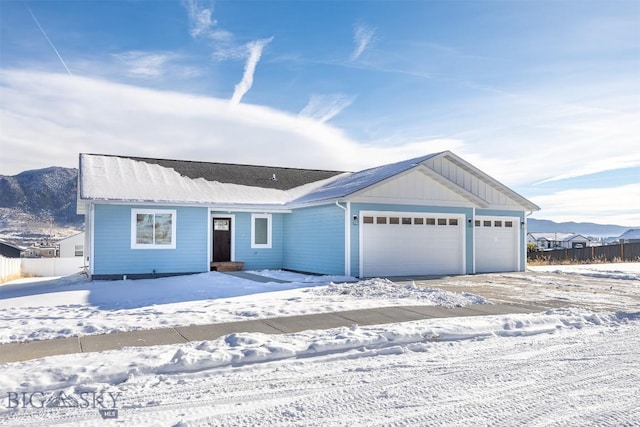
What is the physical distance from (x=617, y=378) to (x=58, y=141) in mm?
24148

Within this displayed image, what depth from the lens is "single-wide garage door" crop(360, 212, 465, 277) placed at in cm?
1614

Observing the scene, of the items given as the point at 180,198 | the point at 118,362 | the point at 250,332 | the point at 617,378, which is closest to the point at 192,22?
the point at 180,198

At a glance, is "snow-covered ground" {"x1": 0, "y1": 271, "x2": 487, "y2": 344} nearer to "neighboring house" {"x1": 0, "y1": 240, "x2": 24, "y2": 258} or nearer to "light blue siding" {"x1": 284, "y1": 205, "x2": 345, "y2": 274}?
"light blue siding" {"x1": 284, "y1": 205, "x2": 345, "y2": 274}

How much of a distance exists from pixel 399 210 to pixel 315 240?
10.1 ft

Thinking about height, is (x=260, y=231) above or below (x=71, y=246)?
above

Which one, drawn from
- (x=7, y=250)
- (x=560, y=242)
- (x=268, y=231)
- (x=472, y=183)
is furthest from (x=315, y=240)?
(x=560, y=242)

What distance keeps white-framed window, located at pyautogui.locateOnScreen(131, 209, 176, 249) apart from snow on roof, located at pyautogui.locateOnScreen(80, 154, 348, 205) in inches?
19.9

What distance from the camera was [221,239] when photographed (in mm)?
18641

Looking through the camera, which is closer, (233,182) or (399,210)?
(399,210)

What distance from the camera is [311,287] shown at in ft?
43.6

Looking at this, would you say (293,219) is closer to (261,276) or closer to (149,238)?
(261,276)

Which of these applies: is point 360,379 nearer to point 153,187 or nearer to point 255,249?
point 255,249

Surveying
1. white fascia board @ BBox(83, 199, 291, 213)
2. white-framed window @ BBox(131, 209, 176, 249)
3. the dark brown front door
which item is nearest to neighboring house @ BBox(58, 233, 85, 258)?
the dark brown front door

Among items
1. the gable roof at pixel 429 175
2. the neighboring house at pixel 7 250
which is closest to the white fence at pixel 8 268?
the gable roof at pixel 429 175
